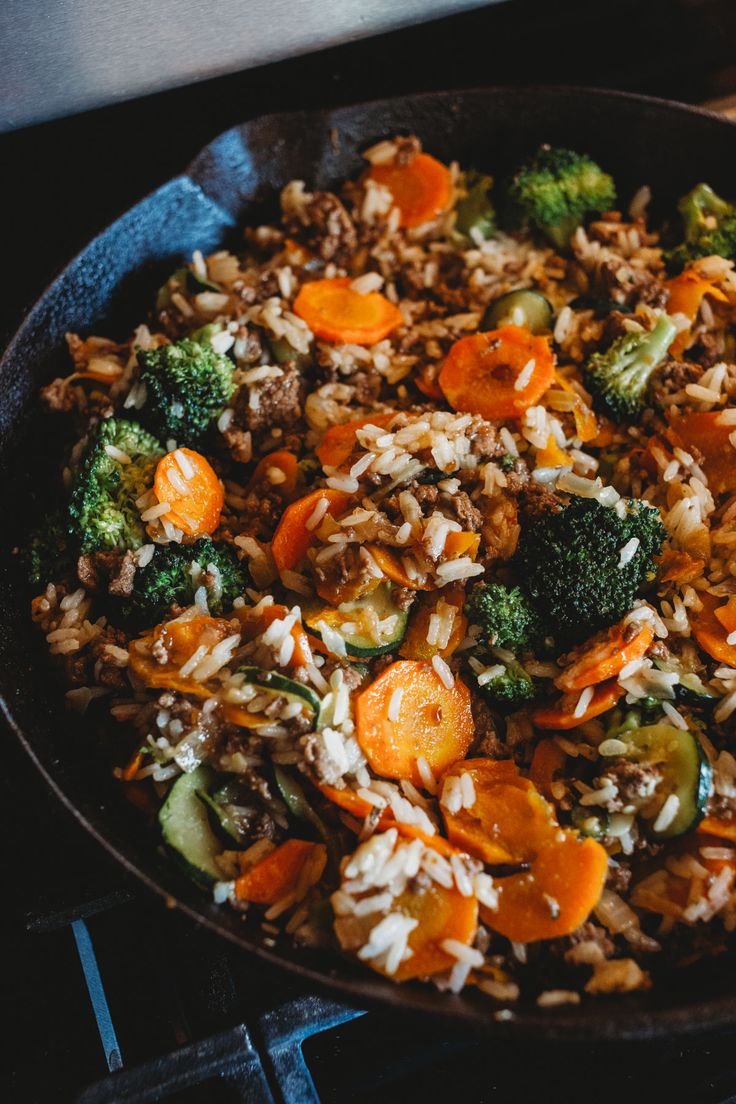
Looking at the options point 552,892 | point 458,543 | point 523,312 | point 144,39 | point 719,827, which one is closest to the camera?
point 552,892

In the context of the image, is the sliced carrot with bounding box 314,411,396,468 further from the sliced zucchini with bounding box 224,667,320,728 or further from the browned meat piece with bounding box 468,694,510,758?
the browned meat piece with bounding box 468,694,510,758

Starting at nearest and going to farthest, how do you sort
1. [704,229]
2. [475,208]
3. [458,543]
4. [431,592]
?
[458,543], [431,592], [704,229], [475,208]

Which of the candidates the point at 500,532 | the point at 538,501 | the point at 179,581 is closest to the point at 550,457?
the point at 538,501

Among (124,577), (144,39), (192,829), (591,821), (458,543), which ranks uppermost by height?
(144,39)

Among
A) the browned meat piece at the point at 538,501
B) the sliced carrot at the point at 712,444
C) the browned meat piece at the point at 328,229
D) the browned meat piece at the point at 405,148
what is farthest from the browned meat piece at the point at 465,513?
the browned meat piece at the point at 405,148

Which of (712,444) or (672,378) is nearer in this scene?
(712,444)

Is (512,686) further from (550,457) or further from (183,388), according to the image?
(183,388)
